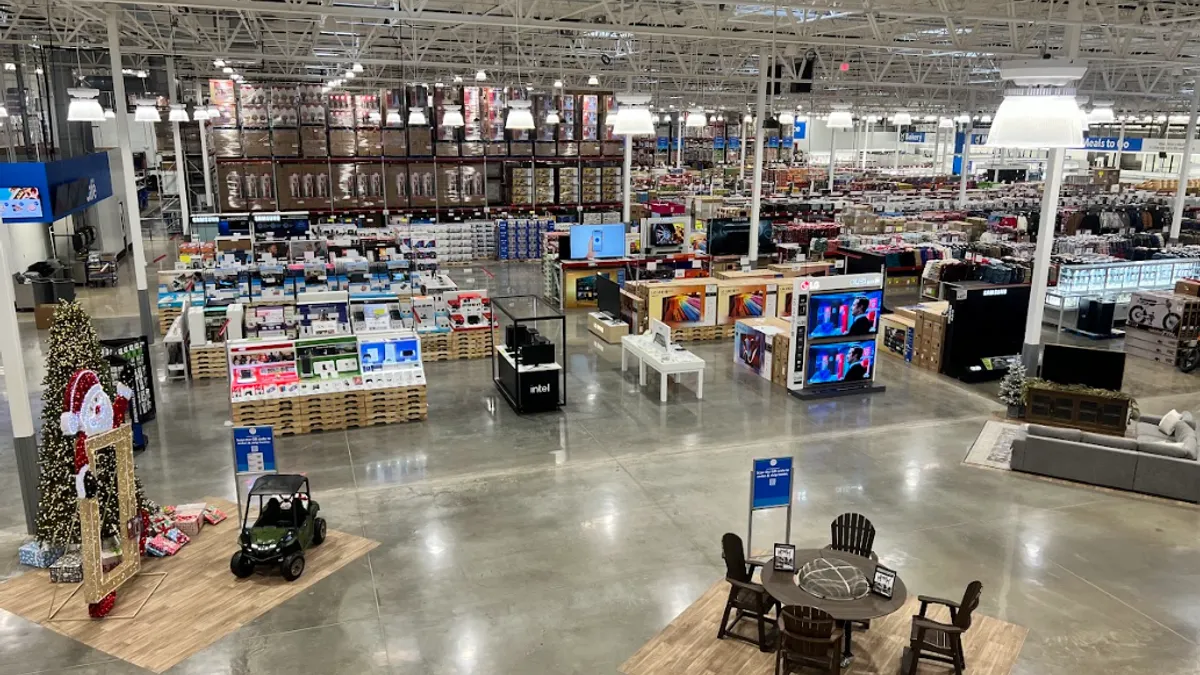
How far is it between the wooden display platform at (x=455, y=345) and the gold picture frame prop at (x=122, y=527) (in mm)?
7599

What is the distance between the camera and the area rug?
441 inches

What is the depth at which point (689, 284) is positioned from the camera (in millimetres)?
17109

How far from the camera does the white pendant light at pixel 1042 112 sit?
5949 millimetres

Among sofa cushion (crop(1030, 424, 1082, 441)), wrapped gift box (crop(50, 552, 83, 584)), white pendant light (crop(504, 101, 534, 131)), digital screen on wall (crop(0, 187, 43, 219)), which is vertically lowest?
wrapped gift box (crop(50, 552, 83, 584))

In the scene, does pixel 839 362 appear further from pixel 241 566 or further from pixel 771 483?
pixel 241 566

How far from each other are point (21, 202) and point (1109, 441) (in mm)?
13246

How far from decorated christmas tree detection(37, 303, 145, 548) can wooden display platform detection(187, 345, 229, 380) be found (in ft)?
20.8

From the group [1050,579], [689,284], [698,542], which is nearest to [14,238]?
[689,284]

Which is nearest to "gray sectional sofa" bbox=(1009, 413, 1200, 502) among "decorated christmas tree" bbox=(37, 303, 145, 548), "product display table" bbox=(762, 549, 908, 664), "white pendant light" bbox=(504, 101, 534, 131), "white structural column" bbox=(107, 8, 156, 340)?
"product display table" bbox=(762, 549, 908, 664)

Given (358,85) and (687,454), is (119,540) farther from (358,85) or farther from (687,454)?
(358,85)

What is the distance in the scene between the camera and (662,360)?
44.3 ft

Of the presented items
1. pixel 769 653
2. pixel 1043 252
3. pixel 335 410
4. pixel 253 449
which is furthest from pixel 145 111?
pixel 1043 252

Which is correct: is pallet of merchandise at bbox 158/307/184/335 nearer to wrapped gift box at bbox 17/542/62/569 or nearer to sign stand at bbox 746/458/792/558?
wrapped gift box at bbox 17/542/62/569

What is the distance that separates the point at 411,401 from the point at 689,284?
672 cm
